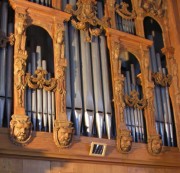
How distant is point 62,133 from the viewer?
23.4ft

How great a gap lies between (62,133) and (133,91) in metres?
2.11

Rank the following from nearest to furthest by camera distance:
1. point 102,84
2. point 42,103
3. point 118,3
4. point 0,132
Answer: point 0,132 < point 42,103 < point 102,84 < point 118,3

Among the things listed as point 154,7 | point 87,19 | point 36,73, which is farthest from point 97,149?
point 154,7

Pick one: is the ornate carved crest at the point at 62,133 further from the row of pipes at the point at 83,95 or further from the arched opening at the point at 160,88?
the arched opening at the point at 160,88

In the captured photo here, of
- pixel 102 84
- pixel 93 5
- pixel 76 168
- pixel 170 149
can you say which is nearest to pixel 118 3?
pixel 93 5

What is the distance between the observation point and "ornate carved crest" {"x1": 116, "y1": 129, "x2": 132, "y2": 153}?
7.83m

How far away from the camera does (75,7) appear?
8.79 metres

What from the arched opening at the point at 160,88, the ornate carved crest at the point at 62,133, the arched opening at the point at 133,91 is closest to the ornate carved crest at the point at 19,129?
the ornate carved crest at the point at 62,133

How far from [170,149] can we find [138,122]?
2.89ft

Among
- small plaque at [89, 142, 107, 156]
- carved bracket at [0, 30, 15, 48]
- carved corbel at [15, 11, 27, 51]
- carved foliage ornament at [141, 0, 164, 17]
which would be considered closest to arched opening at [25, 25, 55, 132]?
carved corbel at [15, 11, 27, 51]

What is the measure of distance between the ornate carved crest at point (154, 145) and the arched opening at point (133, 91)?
19 centimetres

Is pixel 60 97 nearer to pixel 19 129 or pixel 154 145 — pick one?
pixel 19 129

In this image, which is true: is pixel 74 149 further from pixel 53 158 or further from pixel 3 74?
pixel 3 74

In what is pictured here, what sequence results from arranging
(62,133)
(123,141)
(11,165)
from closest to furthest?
(11,165), (62,133), (123,141)
